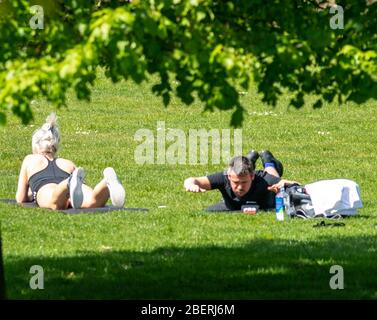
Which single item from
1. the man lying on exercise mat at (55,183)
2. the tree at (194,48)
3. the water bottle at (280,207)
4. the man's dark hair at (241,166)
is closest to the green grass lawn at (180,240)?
the water bottle at (280,207)

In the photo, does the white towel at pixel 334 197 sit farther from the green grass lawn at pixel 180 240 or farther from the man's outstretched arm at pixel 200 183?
the man's outstretched arm at pixel 200 183

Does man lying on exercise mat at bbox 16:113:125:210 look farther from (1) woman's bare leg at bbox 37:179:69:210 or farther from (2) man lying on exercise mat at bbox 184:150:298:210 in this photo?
(2) man lying on exercise mat at bbox 184:150:298:210

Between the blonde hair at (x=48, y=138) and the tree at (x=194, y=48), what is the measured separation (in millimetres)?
6670

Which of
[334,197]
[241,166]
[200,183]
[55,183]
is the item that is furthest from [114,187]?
[334,197]

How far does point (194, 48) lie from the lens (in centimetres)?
793

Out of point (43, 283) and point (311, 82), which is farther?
point (43, 283)

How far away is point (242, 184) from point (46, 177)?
261 centimetres

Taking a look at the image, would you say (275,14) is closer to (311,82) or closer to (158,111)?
(311,82)

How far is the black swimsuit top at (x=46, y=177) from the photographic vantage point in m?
15.7

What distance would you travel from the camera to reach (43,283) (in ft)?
35.0

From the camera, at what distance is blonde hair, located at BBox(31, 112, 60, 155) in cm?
1602

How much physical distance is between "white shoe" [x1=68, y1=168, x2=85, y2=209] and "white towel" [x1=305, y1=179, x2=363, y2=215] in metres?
2.79
